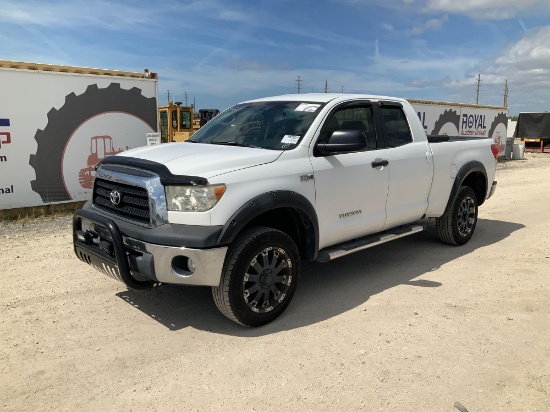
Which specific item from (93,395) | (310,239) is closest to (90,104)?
(310,239)

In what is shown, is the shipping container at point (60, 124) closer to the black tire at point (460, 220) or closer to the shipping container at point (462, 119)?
the black tire at point (460, 220)

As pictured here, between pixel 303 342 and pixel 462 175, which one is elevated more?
pixel 462 175

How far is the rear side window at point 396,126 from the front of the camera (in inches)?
203

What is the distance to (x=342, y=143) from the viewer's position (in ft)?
13.8

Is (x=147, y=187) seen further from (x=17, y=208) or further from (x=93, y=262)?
(x=17, y=208)

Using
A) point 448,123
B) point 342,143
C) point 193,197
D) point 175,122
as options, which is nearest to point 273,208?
point 193,197

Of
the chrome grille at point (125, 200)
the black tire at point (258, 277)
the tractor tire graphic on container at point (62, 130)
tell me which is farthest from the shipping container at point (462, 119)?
the chrome grille at point (125, 200)

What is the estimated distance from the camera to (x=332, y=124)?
4.57 metres

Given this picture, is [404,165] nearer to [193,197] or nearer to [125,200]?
[193,197]

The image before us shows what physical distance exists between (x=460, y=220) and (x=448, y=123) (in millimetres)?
12144

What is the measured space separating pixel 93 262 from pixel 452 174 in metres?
4.40

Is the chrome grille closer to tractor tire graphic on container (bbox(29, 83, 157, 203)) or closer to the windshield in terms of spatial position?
the windshield

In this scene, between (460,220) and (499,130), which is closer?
(460,220)

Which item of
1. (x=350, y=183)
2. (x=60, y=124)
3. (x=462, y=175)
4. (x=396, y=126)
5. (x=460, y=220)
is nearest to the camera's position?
(x=350, y=183)
